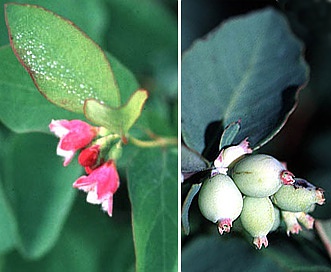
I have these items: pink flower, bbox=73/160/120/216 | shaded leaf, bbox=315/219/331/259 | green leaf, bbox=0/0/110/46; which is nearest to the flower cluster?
pink flower, bbox=73/160/120/216

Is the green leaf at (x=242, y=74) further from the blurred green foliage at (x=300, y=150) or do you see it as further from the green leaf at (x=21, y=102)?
the green leaf at (x=21, y=102)

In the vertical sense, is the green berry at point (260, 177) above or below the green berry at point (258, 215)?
above

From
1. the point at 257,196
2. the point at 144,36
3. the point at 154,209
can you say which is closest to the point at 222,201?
the point at 257,196

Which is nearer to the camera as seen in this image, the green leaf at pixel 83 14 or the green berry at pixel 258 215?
the green berry at pixel 258 215

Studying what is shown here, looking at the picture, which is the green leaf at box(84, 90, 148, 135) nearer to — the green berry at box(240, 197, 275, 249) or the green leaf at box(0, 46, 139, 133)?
the green leaf at box(0, 46, 139, 133)

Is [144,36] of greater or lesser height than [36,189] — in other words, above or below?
above

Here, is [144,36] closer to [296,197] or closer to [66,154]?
[66,154]

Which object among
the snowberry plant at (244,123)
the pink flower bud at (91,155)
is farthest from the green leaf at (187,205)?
the pink flower bud at (91,155)
